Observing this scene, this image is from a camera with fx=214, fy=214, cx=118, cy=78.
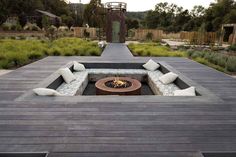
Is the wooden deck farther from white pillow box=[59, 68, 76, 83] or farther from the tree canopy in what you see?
the tree canopy

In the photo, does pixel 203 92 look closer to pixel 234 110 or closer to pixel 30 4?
pixel 234 110

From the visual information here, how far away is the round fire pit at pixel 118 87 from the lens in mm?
5391

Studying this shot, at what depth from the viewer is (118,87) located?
18.8 ft

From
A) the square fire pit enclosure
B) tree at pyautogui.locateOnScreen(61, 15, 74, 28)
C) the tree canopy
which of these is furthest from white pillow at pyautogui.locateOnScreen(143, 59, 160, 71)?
tree at pyautogui.locateOnScreen(61, 15, 74, 28)

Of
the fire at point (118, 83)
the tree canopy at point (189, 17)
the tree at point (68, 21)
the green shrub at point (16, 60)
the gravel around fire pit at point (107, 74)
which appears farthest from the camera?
the tree at point (68, 21)

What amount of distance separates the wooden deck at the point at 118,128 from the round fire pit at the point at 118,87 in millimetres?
1639

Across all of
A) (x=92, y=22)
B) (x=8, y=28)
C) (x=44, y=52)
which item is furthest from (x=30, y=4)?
(x=44, y=52)

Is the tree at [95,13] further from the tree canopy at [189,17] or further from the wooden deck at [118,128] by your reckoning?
the wooden deck at [118,128]

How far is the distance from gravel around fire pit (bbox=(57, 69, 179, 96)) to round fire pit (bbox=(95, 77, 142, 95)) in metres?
0.54

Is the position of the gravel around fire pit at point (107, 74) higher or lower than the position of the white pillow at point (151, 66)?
lower

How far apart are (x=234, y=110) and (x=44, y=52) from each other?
8881mm

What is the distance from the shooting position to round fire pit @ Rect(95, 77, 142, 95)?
17.7ft

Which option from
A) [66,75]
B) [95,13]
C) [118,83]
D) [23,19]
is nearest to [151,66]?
[118,83]

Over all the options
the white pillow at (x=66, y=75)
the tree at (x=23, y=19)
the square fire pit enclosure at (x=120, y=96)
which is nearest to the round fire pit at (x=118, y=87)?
the square fire pit enclosure at (x=120, y=96)
